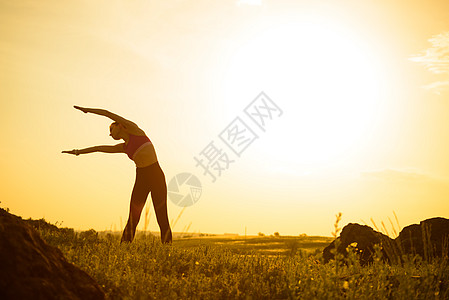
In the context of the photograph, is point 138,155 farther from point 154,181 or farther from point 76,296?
point 76,296

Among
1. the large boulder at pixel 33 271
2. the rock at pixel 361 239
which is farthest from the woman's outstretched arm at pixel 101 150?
Result: the rock at pixel 361 239

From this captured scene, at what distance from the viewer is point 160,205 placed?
894 cm

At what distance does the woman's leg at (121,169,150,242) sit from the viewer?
8.77 meters

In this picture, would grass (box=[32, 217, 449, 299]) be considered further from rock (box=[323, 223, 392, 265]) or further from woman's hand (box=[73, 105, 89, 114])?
rock (box=[323, 223, 392, 265])

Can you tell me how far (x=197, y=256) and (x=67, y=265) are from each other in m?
3.43

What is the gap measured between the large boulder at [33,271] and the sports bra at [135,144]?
4.40m

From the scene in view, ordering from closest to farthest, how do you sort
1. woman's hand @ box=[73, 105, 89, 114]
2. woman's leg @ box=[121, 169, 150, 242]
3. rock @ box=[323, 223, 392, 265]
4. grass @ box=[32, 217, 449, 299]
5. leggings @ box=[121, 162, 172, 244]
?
grass @ box=[32, 217, 449, 299], woman's hand @ box=[73, 105, 89, 114], woman's leg @ box=[121, 169, 150, 242], leggings @ box=[121, 162, 172, 244], rock @ box=[323, 223, 392, 265]

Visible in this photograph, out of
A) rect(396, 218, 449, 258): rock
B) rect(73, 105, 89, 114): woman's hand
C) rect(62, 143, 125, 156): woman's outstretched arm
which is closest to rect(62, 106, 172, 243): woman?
rect(62, 143, 125, 156): woman's outstretched arm

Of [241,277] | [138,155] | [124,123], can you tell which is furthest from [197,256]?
[124,123]

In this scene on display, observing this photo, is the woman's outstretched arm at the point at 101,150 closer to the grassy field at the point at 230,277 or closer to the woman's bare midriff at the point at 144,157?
the woman's bare midriff at the point at 144,157

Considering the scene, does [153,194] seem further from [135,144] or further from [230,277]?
[230,277]

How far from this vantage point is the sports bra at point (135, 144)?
8977mm

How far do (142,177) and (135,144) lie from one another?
0.70 meters

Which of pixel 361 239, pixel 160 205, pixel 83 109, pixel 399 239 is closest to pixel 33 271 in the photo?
pixel 83 109
